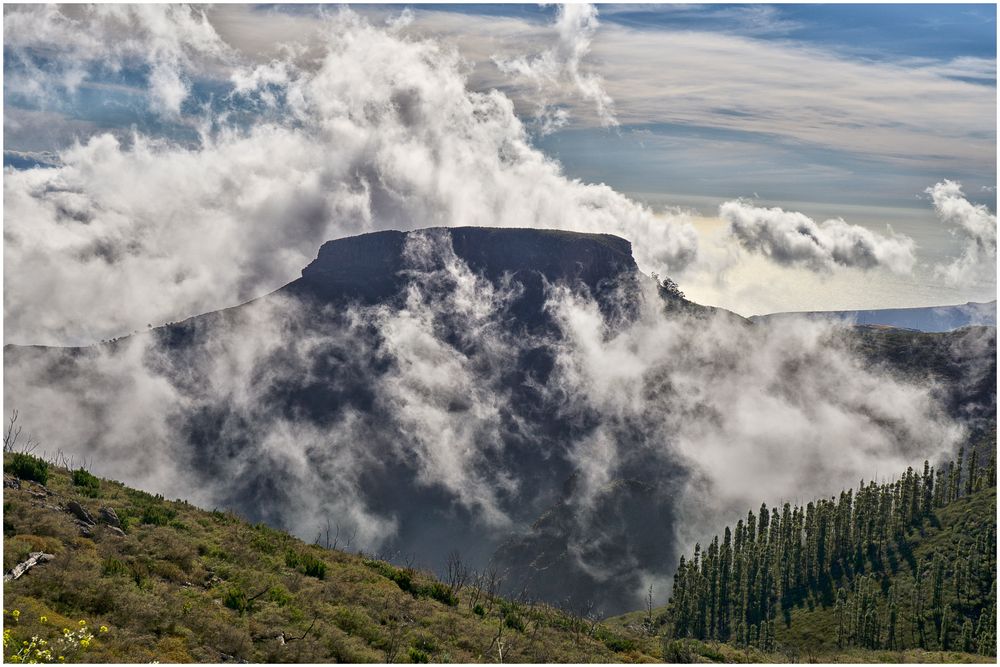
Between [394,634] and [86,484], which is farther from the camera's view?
Result: [86,484]

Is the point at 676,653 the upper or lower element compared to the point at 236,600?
lower

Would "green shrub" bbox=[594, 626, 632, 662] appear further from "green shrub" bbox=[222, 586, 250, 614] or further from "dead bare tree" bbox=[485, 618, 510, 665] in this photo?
"green shrub" bbox=[222, 586, 250, 614]

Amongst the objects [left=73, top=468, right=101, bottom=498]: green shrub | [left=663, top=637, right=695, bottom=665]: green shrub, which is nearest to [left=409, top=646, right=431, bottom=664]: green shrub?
[left=663, top=637, right=695, bottom=665]: green shrub

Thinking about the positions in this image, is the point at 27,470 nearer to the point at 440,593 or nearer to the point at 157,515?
the point at 157,515

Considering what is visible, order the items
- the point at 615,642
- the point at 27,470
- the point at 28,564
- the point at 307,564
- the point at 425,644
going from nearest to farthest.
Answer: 1. the point at 28,564
2. the point at 425,644
3. the point at 27,470
4. the point at 307,564
5. the point at 615,642

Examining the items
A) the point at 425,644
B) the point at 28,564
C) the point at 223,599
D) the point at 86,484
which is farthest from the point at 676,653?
the point at 86,484

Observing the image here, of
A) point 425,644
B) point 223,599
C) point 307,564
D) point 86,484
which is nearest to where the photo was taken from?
point 223,599

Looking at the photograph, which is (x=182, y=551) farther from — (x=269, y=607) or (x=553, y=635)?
(x=553, y=635)

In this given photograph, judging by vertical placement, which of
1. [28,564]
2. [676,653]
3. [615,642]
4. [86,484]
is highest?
Answer: [86,484]
